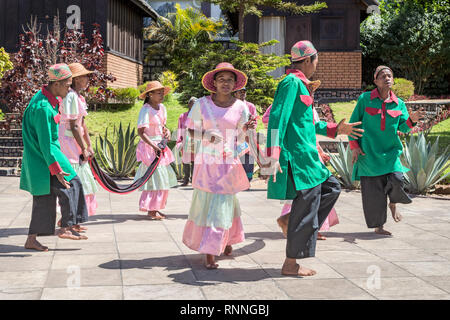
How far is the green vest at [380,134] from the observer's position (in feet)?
25.5

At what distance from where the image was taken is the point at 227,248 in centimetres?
639

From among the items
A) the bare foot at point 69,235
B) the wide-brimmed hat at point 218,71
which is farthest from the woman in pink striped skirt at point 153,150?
the wide-brimmed hat at point 218,71

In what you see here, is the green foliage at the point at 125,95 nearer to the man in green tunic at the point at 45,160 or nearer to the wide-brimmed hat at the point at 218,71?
the man in green tunic at the point at 45,160

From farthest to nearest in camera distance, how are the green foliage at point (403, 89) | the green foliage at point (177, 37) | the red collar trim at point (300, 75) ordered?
the green foliage at point (177, 37), the green foliage at point (403, 89), the red collar trim at point (300, 75)

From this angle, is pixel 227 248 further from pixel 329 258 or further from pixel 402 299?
pixel 402 299

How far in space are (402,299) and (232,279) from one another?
1.47 m

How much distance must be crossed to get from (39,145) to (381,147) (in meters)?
4.23

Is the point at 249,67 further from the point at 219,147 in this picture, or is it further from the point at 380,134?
the point at 219,147

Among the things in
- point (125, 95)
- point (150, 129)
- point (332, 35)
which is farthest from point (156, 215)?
point (332, 35)

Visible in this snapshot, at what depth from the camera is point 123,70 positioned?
1065 inches

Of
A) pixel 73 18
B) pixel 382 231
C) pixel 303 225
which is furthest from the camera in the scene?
pixel 73 18

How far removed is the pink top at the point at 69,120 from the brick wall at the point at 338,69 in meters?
19.3

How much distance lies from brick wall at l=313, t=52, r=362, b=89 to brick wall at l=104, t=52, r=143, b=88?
8.48 m

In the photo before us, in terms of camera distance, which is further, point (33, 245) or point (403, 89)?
point (403, 89)
